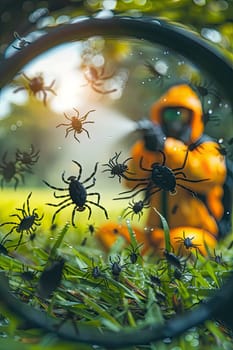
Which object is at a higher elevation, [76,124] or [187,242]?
[76,124]

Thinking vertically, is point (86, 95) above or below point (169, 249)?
above

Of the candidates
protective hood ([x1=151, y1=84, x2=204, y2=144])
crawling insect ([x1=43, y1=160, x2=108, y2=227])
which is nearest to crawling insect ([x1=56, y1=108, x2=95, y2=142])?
crawling insect ([x1=43, y1=160, x2=108, y2=227])

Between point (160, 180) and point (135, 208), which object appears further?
point (135, 208)

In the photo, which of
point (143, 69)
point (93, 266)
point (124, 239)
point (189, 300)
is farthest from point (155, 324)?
point (143, 69)

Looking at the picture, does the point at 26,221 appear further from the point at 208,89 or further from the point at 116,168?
the point at 208,89

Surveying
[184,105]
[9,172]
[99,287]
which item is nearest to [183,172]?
[99,287]

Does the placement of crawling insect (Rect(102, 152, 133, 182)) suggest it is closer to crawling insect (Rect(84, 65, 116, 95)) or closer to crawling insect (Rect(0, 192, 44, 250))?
crawling insect (Rect(0, 192, 44, 250))

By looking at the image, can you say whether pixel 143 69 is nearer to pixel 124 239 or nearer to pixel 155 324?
pixel 124 239
